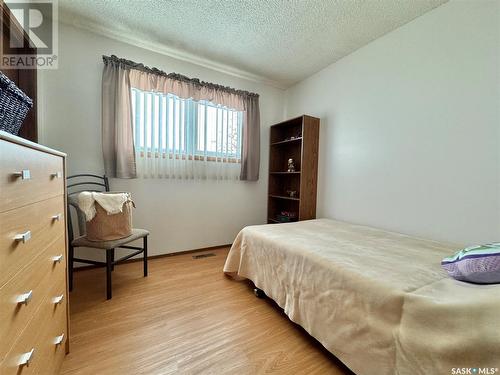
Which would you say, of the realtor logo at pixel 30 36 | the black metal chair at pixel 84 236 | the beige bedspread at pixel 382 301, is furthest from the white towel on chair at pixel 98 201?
the beige bedspread at pixel 382 301

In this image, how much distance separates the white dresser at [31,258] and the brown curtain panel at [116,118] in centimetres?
120

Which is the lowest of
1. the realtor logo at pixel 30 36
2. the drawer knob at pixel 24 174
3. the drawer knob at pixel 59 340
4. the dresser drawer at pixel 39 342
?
the drawer knob at pixel 59 340

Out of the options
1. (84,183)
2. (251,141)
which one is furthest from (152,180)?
(251,141)

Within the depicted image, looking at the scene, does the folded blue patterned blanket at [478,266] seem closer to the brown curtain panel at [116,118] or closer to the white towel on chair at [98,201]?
the white towel on chair at [98,201]

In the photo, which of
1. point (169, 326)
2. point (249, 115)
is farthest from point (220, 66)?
point (169, 326)

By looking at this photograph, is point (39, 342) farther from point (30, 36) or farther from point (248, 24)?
point (248, 24)

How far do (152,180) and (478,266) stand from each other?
263cm

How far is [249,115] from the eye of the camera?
2.89 metres

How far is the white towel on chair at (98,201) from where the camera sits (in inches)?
61.9

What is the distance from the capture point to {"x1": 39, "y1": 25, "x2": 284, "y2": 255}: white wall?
6.35 ft

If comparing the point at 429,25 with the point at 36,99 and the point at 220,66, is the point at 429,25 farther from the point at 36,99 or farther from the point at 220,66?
the point at 36,99

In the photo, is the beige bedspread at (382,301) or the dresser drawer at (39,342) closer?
the dresser drawer at (39,342)

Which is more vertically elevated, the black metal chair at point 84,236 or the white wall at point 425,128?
the white wall at point 425,128

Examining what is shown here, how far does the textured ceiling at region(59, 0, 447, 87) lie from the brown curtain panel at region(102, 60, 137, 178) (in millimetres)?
416
